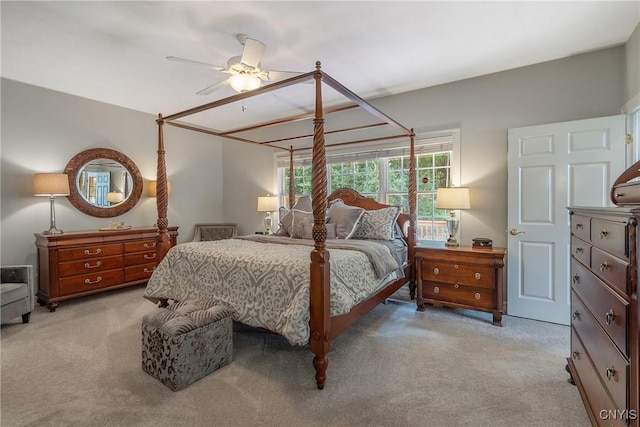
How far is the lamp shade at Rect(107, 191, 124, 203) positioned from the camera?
178 inches

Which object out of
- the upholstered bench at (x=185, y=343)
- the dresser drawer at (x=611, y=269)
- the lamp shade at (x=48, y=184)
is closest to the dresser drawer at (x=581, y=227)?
the dresser drawer at (x=611, y=269)

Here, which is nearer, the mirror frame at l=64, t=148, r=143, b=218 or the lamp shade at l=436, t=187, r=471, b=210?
the lamp shade at l=436, t=187, r=471, b=210

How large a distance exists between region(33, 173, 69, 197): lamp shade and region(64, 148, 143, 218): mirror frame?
0.47 metres

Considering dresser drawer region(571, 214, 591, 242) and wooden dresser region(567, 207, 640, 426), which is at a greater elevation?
dresser drawer region(571, 214, 591, 242)

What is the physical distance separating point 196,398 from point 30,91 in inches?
171

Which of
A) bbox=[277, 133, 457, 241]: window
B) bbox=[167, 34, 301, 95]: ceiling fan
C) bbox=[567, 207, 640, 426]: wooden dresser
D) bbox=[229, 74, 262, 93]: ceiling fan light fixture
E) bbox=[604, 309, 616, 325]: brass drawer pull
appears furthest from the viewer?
bbox=[277, 133, 457, 241]: window

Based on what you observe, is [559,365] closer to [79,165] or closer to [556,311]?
[556,311]

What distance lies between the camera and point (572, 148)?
2.94 metres

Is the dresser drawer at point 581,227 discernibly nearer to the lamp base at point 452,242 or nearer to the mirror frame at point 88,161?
the lamp base at point 452,242

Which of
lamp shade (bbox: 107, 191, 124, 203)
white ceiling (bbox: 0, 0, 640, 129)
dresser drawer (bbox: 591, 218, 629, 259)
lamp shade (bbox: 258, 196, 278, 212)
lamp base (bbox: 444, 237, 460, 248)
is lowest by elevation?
lamp base (bbox: 444, 237, 460, 248)

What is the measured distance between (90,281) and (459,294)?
445 centimetres

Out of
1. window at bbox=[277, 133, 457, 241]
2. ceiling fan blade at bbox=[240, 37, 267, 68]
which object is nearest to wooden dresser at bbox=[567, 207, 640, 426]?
window at bbox=[277, 133, 457, 241]

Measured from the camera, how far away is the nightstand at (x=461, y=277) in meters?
3.05

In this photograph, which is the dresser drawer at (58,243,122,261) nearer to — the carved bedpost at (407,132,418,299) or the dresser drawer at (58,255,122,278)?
the dresser drawer at (58,255,122,278)
